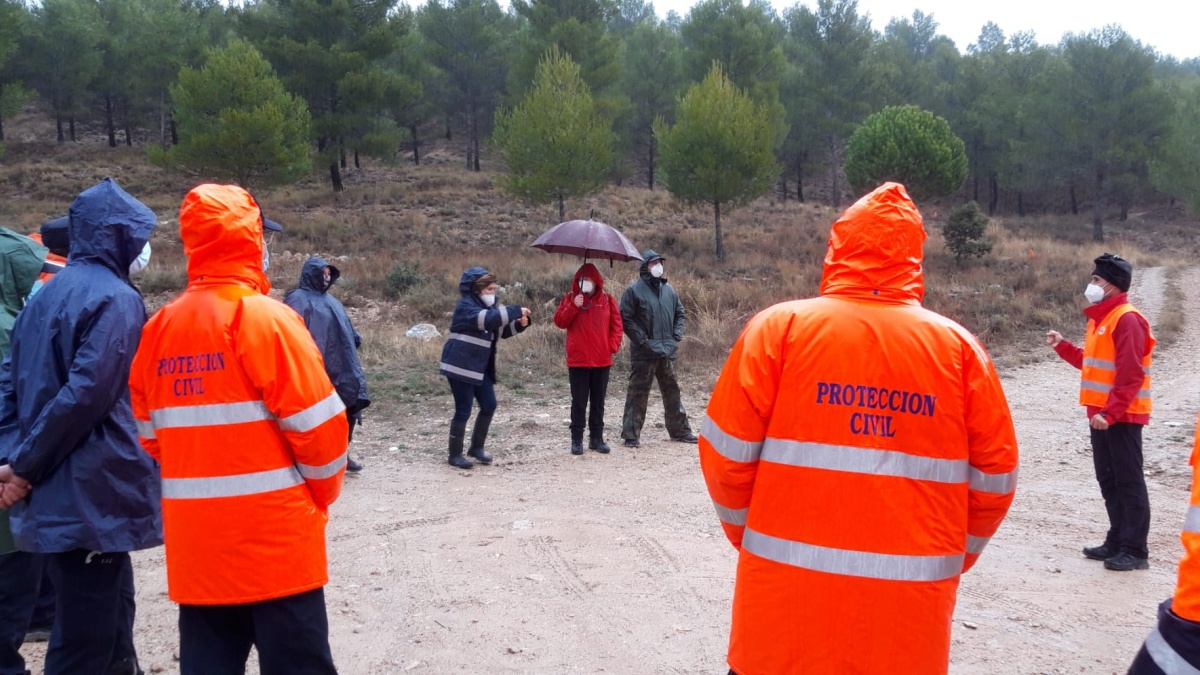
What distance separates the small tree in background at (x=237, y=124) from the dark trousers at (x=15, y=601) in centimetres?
2727

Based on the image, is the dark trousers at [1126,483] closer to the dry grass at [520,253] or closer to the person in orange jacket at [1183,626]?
the person in orange jacket at [1183,626]

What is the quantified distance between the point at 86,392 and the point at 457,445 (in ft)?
15.9

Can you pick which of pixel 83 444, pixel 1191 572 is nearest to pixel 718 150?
pixel 83 444

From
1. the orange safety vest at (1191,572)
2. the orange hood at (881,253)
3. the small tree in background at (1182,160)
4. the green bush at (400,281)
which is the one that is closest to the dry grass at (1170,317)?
the small tree in background at (1182,160)

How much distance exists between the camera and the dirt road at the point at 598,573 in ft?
14.0

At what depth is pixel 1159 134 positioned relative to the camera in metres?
39.6

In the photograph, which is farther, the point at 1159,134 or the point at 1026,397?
the point at 1159,134

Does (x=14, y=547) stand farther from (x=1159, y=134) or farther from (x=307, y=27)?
(x=1159, y=134)

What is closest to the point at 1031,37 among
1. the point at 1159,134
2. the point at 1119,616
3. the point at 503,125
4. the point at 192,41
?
the point at 1159,134

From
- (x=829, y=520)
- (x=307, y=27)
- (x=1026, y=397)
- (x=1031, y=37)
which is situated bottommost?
(x=1026, y=397)

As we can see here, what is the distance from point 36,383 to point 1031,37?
198ft

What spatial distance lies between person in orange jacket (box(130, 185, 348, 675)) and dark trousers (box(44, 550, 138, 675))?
63cm

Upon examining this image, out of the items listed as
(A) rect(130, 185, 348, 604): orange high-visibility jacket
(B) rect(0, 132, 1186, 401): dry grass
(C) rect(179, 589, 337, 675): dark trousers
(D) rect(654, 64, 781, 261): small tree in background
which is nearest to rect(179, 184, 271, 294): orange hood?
(A) rect(130, 185, 348, 604): orange high-visibility jacket

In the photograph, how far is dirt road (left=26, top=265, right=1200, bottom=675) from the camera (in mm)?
4262
